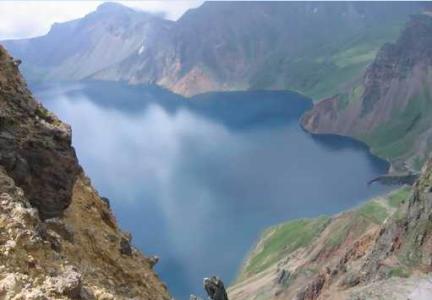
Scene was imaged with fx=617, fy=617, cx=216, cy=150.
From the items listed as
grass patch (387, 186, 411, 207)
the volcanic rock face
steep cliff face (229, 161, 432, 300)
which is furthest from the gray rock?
grass patch (387, 186, 411, 207)

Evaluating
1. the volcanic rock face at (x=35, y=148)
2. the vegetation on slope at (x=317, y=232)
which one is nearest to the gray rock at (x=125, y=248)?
the volcanic rock face at (x=35, y=148)

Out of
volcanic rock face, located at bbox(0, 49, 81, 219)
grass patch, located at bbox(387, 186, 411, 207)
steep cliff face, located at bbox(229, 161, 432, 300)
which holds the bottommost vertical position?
volcanic rock face, located at bbox(0, 49, 81, 219)

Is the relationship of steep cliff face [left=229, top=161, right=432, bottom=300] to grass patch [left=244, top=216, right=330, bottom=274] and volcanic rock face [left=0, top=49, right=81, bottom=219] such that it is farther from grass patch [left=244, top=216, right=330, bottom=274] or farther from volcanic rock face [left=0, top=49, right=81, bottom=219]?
volcanic rock face [left=0, top=49, right=81, bottom=219]

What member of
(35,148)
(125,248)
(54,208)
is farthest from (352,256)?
(35,148)

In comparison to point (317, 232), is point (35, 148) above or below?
below

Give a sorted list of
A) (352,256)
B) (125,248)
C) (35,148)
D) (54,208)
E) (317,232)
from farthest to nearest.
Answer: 1. (317,232)
2. (352,256)
3. (125,248)
4. (54,208)
5. (35,148)

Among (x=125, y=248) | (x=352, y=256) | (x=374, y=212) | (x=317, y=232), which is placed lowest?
(x=125, y=248)

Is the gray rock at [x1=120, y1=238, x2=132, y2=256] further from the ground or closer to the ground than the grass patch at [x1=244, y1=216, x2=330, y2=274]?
closer to the ground

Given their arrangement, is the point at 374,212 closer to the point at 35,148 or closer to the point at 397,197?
the point at 397,197
